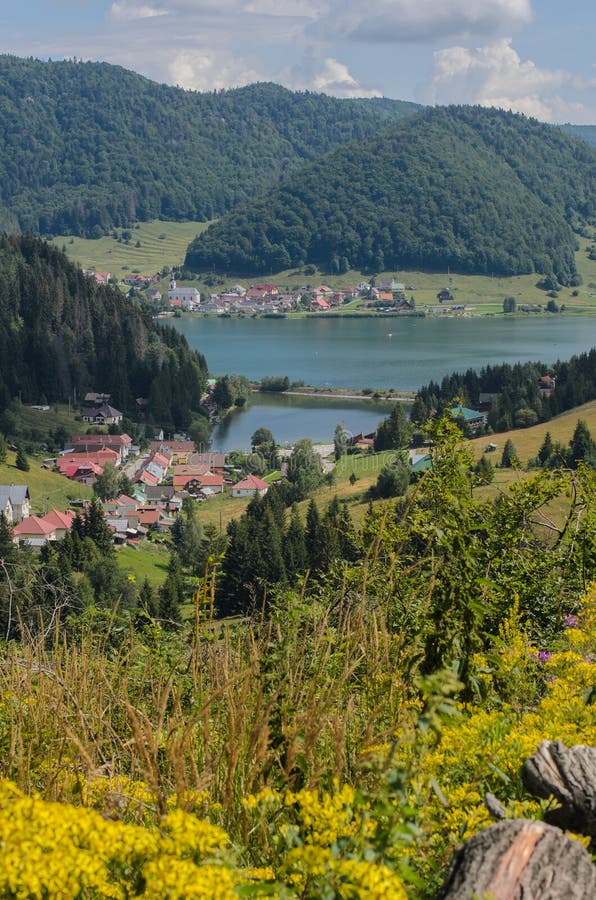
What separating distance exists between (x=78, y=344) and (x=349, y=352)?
26689 millimetres

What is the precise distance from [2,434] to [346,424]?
20.1m

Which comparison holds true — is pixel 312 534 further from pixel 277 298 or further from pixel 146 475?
pixel 277 298

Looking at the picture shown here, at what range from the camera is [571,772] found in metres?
2.20

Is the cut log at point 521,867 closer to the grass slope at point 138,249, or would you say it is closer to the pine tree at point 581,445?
the pine tree at point 581,445

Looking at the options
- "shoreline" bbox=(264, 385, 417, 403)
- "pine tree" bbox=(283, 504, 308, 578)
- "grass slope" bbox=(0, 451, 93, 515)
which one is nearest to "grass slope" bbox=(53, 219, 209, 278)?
"shoreline" bbox=(264, 385, 417, 403)

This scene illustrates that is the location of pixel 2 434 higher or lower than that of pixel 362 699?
lower

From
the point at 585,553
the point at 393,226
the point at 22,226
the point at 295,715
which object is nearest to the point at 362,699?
the point at 295,715

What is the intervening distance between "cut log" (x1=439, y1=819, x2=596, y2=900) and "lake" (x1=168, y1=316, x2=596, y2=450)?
2176 inches

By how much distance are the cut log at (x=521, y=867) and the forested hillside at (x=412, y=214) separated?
472ft

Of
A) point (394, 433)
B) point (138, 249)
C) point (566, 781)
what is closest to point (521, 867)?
point (566, 781)

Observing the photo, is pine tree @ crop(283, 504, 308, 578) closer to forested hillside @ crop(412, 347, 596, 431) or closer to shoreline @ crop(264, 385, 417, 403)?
forested hillside @ crop(412, 347, 596, 431)

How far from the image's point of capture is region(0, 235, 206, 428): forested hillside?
7012cm

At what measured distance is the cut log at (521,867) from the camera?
5.87 ft

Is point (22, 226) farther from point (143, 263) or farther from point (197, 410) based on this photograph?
point (197, 410)
